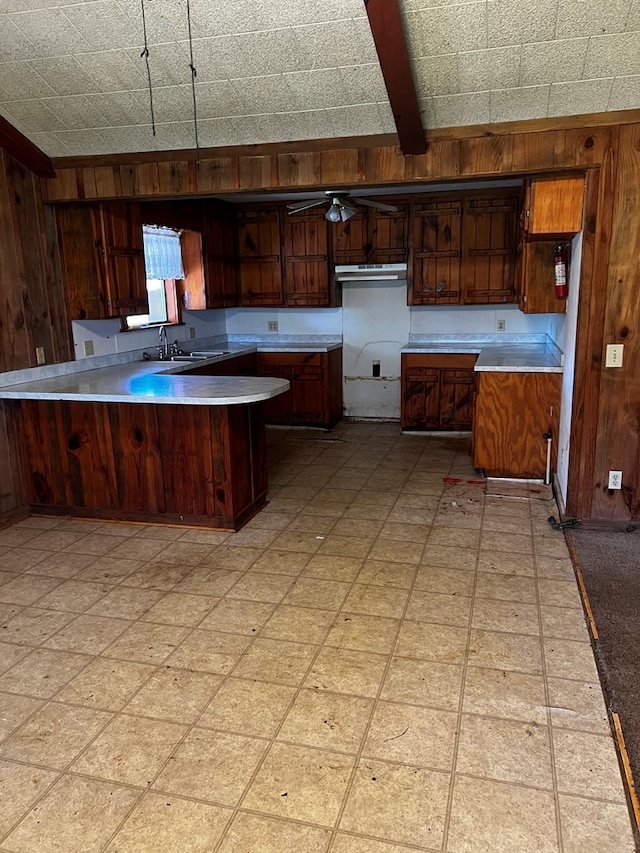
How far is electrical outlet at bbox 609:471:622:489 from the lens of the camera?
3.58 meters

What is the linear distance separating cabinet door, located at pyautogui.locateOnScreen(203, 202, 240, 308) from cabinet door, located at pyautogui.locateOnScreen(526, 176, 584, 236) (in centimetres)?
321

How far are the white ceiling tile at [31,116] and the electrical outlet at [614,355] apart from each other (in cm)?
348

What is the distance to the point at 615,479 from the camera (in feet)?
11.8

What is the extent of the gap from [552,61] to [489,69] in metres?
0.29

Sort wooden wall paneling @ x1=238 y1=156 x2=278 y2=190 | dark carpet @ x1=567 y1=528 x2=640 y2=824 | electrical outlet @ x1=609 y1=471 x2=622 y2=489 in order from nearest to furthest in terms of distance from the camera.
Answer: dark carpet @ x1=567 y1=528 x2=640 y2=824 < electrical outlet @ x1=609 y1=471 x2=622 y2=489 < wooden wall paneling @ x1=238 y1=156 x2=278 y2=190

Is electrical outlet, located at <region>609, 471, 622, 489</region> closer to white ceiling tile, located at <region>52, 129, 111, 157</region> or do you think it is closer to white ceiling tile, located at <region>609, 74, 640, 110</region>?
white ceiling tile, located at <region>609, 74, 640, 110</region>

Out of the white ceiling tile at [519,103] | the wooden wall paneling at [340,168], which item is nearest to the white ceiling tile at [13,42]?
the wooden wall paneling at [340,168]

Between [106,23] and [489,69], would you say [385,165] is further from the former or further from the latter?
[106,23]

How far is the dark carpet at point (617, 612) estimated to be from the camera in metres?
2.07

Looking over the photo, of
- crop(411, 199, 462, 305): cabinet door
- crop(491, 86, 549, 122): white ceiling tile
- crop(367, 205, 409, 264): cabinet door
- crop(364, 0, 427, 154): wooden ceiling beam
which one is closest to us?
crop(364, 0, 427, 154): wooden ceiling beam

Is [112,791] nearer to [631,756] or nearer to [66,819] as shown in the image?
[66,819]

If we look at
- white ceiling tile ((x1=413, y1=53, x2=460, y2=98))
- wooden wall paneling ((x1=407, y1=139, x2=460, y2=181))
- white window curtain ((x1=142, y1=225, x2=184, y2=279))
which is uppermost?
white ceiling tile ((x1=413, y1=53, x2=460, y2=98))

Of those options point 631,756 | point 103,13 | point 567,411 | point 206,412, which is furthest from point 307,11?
point 631,756

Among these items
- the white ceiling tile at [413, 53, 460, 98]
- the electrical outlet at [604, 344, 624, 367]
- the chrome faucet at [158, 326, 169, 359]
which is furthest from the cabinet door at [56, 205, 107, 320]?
the electrical outlet at [604, 344, 624, 367]
